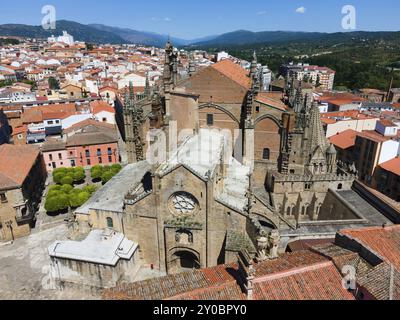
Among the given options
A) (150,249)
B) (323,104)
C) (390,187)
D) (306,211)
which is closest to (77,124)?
(150,249)

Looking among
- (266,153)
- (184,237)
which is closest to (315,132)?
(266,153)

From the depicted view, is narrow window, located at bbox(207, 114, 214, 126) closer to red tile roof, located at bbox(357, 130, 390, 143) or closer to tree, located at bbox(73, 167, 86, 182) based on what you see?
tree, located at bbox(73, 167, 86, 182)

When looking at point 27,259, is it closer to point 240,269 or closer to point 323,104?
point 240,269

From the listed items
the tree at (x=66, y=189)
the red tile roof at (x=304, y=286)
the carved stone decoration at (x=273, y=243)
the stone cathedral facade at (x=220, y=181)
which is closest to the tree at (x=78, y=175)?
the tree at (x=66, y=189)
